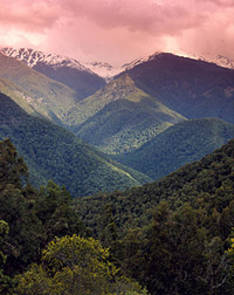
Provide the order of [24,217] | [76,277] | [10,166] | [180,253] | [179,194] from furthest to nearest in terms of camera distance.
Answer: [179,194], [10,166], [24,217], [180,253], [76,277]

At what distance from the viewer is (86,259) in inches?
1284

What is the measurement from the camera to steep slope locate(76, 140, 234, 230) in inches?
2683

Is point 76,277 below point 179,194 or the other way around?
below

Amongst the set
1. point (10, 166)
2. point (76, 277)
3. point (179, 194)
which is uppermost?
point (179, 194)

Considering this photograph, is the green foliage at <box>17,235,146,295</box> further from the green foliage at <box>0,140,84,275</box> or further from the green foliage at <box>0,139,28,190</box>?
the green foliage at <box>0,139,28,190</box>

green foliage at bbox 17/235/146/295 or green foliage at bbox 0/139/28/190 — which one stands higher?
green foliage at bbox 0/139/28/190

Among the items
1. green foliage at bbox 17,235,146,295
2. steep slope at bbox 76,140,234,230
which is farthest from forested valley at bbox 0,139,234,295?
steep slope at bbox 76,140,234,230

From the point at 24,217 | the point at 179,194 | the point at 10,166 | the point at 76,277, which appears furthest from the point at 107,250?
the point at 179,194

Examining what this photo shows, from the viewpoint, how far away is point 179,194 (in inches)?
3285

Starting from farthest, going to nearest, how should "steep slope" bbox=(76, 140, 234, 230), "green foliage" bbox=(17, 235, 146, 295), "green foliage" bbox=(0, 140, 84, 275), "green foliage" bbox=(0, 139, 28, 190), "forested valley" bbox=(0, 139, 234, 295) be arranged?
1. "steep slope" bbox=(76, 140, 234, 230)
2. "green foliage" bbox=(0, 139, 28, 190)
3. "green foliage" bbox=(0, 140, 84, 275)
4. "forested valley" bbox=(0, 139, 234, 295)
5. "green foliage" bbox=(17, 235, 146, 295)

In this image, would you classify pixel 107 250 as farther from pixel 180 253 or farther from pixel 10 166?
pixel 10 166

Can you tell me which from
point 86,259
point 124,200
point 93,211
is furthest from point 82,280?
point 93,211

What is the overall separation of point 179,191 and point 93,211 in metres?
28.7

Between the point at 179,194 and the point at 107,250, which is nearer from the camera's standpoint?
the point at 107,250
